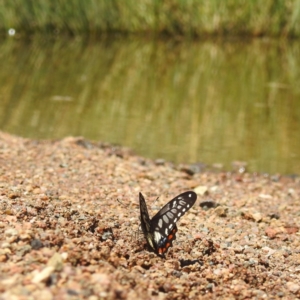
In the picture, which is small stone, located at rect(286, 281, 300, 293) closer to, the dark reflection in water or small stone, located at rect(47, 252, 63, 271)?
small stone, located at rect(47, 252, 63, 271)

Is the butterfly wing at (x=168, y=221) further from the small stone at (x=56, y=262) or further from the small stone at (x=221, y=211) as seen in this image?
the small stone at (x=221, y=211)

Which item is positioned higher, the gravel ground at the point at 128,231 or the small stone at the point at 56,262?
the small stone at the point at 56,262

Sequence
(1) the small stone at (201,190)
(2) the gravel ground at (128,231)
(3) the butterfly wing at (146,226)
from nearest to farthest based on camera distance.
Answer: (2) the gravel ground at (128,231), (3) the butterfly wing at (146,226), (1) the small stone at (201,190)

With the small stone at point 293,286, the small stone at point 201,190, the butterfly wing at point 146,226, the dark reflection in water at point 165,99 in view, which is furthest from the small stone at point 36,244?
the dark reflection in water at point 165,99

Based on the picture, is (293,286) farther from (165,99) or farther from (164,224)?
(165,99)

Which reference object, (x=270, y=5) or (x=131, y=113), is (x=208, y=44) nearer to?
(x=270, y=5)

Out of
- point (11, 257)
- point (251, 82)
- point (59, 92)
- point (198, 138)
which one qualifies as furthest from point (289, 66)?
point (11, 257)

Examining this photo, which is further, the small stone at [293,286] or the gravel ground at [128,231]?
the small stone at [293,286]
